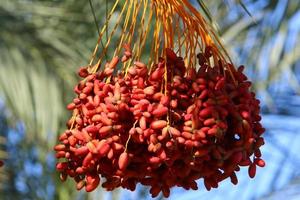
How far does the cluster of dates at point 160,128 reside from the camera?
1.38m

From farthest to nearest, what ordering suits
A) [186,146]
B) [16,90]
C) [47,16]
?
[47,16] < [16,90] < [186,146]

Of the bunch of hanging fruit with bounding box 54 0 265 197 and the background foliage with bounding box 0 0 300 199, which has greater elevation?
the background foliage with bounding box 0 0 300 199

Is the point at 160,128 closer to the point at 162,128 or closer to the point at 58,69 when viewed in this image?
the point at 162,128

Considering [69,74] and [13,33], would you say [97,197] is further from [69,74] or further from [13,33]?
Answer: [13,33]

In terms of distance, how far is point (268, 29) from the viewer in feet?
10.5

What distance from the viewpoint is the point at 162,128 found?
4.49 ft

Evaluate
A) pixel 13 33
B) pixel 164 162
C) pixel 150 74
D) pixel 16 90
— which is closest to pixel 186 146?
pixel 164 162

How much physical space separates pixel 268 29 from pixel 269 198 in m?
0.61

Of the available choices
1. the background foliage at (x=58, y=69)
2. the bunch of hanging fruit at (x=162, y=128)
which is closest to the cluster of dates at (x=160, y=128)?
the bunch of hanging fruit at (x=162, y=128)

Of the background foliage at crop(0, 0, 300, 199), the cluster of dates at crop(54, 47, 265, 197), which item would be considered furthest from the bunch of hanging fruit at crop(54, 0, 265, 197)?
the background foliage at crop(0, 0, 300, 199)

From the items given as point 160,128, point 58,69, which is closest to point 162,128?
point 160,128

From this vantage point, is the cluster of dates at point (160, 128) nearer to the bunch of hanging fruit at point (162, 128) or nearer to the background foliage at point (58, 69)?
the bunch of hanging fruit at point (162, 128)

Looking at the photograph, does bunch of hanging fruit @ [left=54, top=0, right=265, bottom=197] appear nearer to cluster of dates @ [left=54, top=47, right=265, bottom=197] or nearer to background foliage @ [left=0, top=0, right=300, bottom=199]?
cluster of dates @ [left=54, top=47, right=265, bottom=197]

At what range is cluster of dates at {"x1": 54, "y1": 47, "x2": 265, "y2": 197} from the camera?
138 cm
